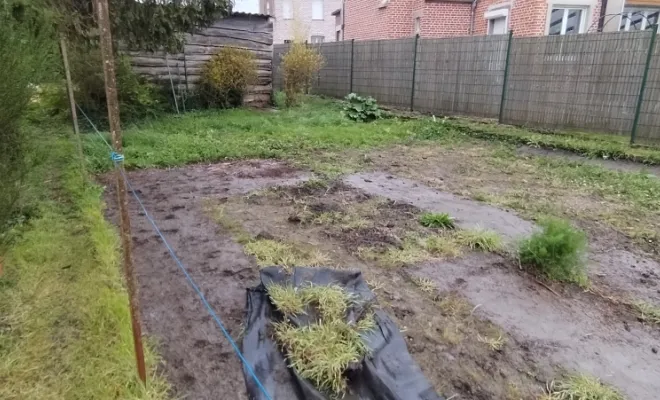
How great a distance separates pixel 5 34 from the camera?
2541 millimetres

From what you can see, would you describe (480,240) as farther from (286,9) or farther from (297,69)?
(286,9)

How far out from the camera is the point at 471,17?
1341 cm

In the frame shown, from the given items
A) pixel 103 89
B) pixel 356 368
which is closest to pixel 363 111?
pixel 103 89

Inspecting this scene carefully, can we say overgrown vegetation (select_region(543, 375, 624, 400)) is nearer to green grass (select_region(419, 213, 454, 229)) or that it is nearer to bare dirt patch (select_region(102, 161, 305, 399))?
bare dirt patch (select_region(102, 161, 305, 399))

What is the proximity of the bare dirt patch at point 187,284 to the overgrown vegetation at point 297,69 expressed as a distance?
620cm

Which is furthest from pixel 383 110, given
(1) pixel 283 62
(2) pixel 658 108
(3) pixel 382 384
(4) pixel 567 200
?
(3) pixel 382 384

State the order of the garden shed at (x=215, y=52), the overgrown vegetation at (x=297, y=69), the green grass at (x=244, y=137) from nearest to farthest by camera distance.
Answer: the green grass at (x=244, y=137) → the garden shed at (x=215, y=52) → the overgrown vegetation at (x=297, y=69)

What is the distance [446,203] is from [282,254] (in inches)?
77.5

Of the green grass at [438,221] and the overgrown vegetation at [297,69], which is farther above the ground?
the overgrown vegetation at [297,69]

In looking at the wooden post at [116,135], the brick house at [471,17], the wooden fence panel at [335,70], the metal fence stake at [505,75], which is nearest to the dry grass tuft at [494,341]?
the wooden post at [116,135]

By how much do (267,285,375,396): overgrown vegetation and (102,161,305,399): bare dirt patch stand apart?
0.80 ft

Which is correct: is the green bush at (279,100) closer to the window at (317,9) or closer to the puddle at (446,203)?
the puddle at (446,203)

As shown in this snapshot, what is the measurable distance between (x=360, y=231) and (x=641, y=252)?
208 cm

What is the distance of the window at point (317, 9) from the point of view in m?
27.3
